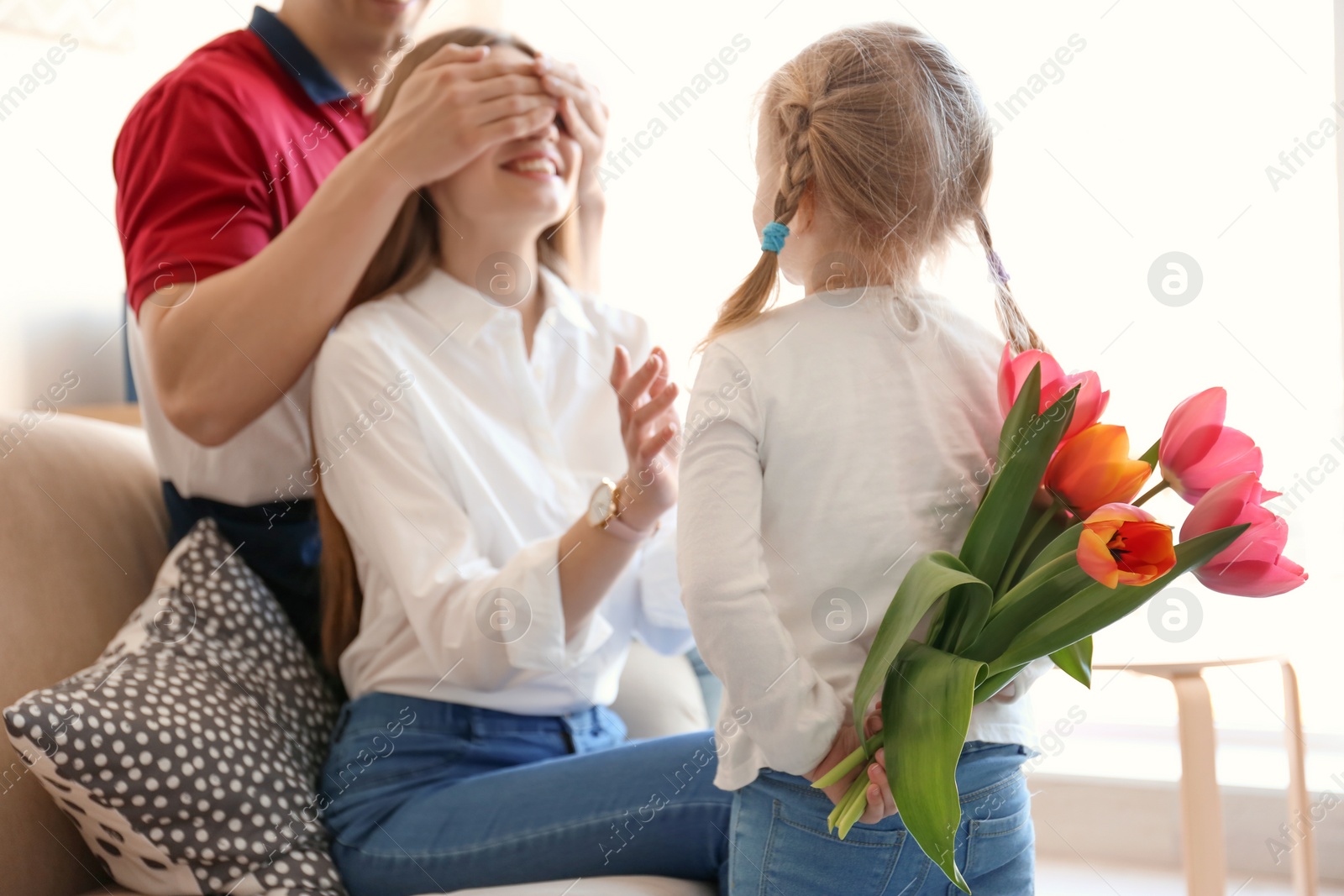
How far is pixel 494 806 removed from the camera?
0.99 metres

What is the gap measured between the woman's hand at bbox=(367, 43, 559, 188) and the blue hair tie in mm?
471

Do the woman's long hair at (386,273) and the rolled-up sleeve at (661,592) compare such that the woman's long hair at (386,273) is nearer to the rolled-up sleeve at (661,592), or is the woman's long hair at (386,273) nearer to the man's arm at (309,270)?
the man's arm at (309,270)

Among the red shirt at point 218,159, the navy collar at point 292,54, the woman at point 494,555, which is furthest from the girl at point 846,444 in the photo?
the navy collar at point 292,54

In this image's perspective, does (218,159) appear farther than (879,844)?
Yes

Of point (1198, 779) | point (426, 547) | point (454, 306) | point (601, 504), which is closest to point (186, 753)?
point (426, 547)

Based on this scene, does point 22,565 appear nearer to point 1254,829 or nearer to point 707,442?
point 707,442

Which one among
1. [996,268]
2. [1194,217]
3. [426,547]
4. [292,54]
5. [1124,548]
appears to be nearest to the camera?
[1124,548]

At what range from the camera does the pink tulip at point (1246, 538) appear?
644 millimetres

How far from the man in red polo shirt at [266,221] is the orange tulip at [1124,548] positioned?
2.59ft

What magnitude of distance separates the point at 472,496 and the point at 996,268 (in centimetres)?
60

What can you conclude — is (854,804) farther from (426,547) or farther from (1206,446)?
(426,547)

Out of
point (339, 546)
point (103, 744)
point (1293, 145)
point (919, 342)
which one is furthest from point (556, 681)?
point (1293, 145)

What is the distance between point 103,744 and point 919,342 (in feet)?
2.62

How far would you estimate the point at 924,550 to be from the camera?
77cm
